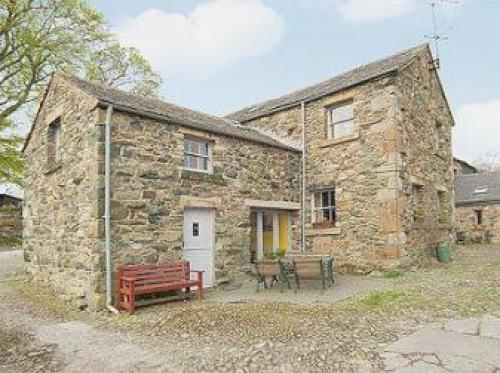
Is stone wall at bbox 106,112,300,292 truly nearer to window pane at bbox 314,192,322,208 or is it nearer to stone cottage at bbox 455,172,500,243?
window pane at bbox 314,192,322,208

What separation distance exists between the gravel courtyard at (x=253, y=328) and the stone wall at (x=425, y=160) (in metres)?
2.80

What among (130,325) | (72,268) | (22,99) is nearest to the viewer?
(130,325)

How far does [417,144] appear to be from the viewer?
13.0 m

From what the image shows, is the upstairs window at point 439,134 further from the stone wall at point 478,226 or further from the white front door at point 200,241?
the stone wall at point 478,226

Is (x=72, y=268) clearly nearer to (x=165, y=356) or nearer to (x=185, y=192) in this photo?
(x=185, y=192)

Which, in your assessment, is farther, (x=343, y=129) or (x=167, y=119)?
(x=343, y=129)

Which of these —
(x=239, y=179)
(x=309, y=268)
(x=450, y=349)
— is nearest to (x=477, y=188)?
(x=239, y=179)

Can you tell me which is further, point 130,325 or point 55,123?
point 55,123

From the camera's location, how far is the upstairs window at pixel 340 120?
42.0ft

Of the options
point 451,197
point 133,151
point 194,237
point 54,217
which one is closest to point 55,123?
point 54,217

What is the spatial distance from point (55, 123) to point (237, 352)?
8.59 metres

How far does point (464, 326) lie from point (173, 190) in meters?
6.46

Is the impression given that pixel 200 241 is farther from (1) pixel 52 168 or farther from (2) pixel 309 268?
(1) pixel 52 168

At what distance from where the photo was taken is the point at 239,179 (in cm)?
1138
